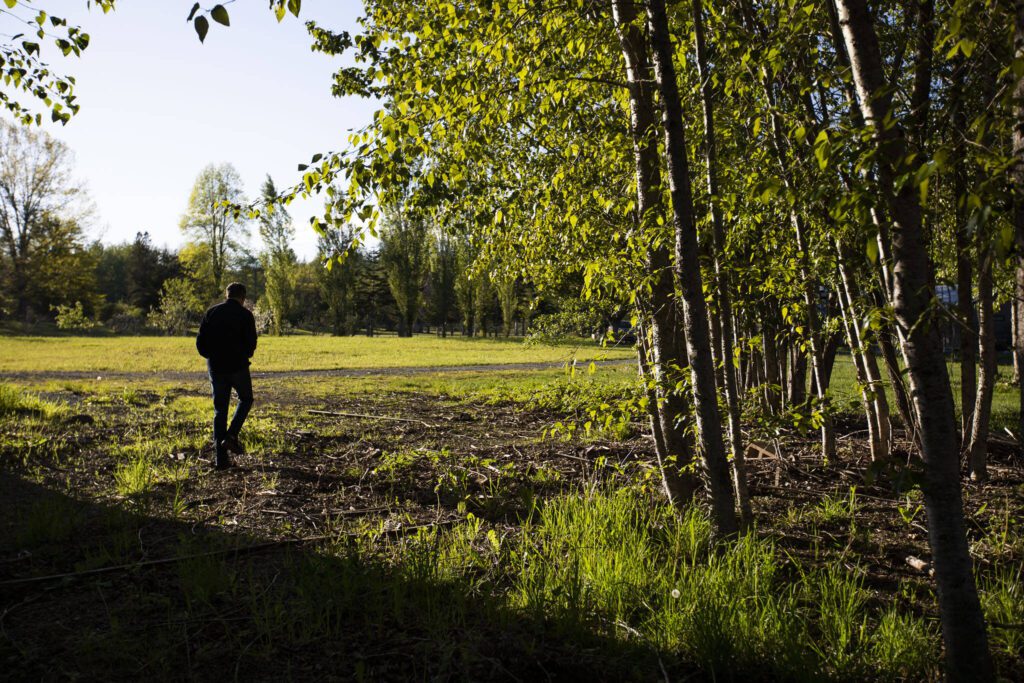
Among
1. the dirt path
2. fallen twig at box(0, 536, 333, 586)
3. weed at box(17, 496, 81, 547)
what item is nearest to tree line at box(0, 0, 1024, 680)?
fallen twig at box(0, 536, 333, 586)

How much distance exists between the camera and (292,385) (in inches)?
591

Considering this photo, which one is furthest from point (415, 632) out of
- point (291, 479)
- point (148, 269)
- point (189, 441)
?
point (148, 269)

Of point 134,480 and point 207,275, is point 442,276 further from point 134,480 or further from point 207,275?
point 134,480

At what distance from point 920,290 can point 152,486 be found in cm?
585

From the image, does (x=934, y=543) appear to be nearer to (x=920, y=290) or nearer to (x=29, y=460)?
(x=920, y=290)

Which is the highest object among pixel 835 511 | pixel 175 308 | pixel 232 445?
pixel 175 308

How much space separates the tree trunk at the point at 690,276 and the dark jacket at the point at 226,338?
4700mm

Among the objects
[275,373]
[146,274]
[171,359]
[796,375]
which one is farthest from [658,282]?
[146,274]

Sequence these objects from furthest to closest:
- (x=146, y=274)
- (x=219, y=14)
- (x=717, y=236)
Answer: (x=146, y=274) < (x=717, y=236) < (x=219, y=14)

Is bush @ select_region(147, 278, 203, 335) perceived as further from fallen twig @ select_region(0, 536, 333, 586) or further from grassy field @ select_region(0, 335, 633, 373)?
fallen twig @ select_region(0, 536, 333, 586)

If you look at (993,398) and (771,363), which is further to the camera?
(993,398)

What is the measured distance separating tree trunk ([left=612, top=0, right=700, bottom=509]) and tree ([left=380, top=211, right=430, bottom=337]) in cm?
4287

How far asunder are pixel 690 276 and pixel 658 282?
71 centimetres

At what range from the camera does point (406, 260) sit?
47.8 m
